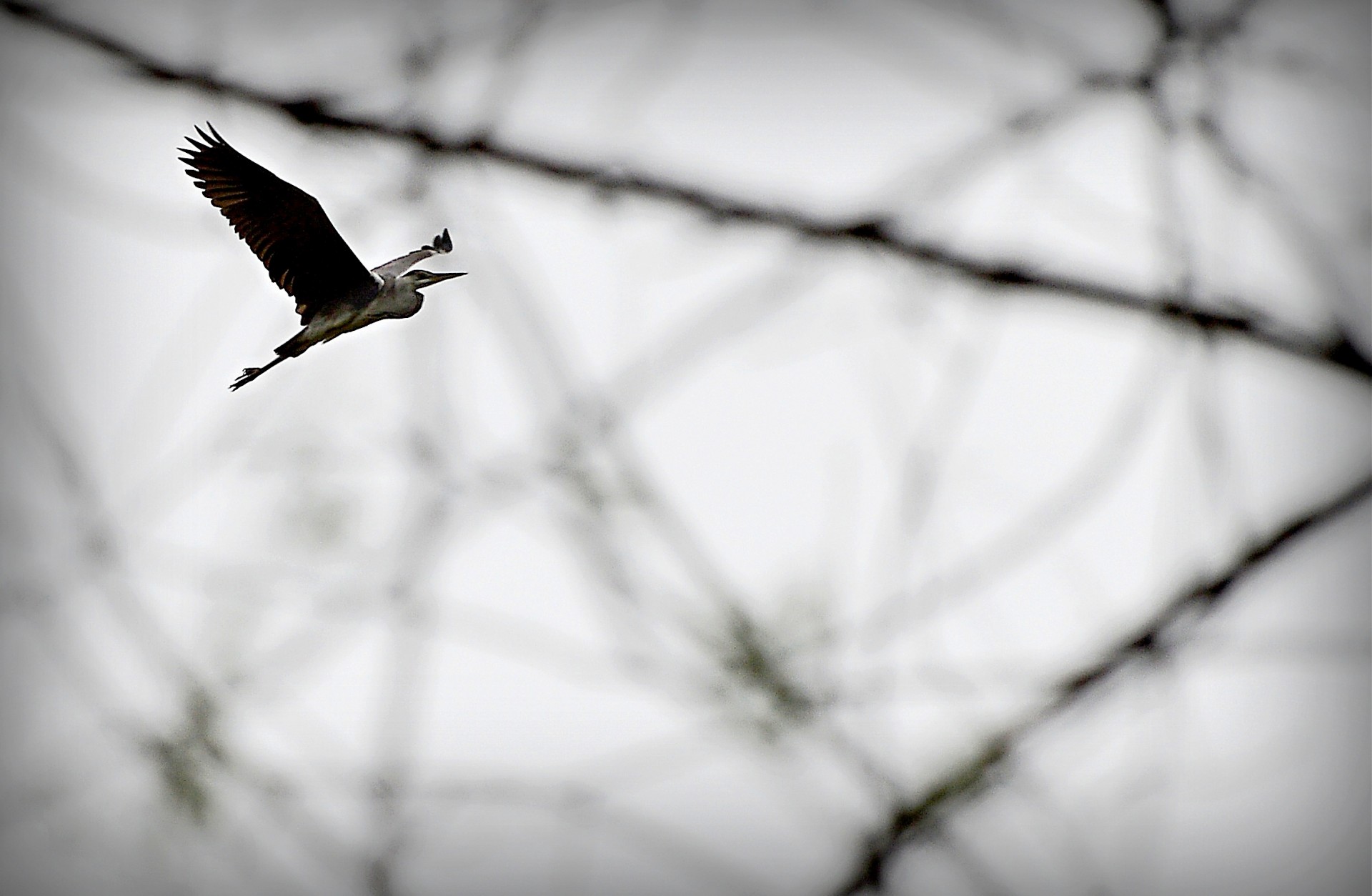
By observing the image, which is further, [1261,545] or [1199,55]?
[1199,55]

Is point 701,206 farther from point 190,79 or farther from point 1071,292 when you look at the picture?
point 190,79

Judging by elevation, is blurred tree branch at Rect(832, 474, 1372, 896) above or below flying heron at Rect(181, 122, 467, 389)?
below

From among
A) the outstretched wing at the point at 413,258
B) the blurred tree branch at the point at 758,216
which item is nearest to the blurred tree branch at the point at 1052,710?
the blurred tree branch at the point at 758,216

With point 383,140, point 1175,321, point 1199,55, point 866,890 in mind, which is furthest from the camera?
point 1199,55

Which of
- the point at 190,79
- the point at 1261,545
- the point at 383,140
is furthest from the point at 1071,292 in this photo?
the point at 190,79

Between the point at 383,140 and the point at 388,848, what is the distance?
0.68 m

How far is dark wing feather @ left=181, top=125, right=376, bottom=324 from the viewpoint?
1122 mm

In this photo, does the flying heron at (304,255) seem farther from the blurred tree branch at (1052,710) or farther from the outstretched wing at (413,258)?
the blurred tree branch at (1052,710)

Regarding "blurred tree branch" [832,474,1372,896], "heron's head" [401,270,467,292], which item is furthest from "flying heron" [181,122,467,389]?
"blurred tree branch" [832,474,1372,896]

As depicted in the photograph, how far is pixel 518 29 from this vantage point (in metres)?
1.28

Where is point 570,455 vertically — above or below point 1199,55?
below

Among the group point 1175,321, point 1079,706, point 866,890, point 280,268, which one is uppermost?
point 280,268

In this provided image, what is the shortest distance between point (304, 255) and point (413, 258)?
0.10 meters

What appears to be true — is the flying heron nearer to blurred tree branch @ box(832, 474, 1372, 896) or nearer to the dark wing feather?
the dark wing feather
